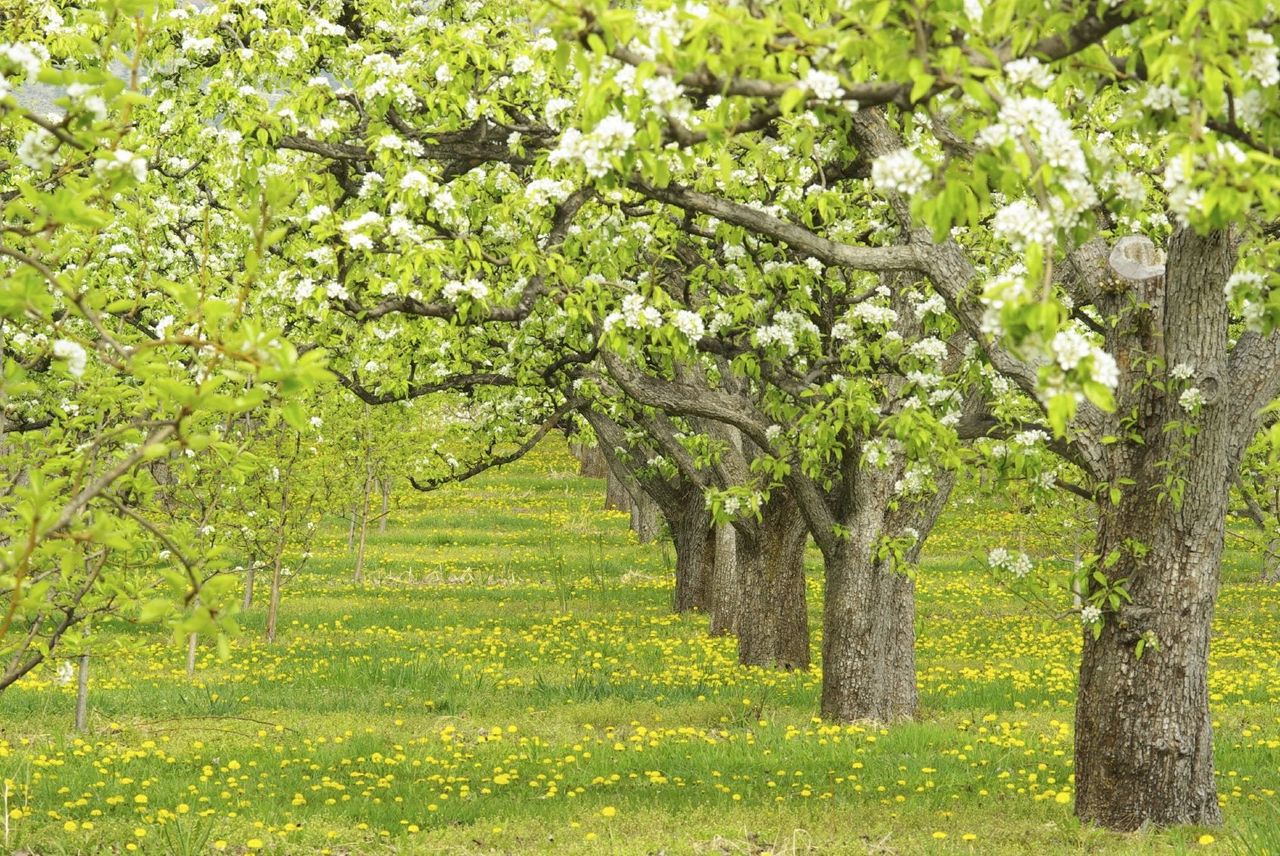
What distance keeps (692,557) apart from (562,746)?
10301mm

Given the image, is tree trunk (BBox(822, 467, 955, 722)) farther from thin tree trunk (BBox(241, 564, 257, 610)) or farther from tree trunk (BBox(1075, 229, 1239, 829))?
thin tree trunk (BBox(241, 564, 257, 610))

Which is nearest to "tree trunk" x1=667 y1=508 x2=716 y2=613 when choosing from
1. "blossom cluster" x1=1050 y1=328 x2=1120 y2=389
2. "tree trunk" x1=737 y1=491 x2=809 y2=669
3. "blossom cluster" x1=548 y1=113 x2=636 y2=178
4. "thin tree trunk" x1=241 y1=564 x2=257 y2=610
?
"tree trunk" x1=737 y1=491 x2=809 y2=669

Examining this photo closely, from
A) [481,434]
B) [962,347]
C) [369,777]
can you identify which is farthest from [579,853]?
[481,434]

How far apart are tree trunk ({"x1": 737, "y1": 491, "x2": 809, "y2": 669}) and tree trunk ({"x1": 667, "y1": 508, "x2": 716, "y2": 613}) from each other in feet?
15.0

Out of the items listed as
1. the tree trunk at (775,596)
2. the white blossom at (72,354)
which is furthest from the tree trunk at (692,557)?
the white blossom at (72,354)

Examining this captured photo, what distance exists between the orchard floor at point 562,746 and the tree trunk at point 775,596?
2.25 feet

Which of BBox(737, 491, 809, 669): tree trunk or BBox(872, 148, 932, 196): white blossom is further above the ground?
BBox(872, 148, 932, 196): white blossom

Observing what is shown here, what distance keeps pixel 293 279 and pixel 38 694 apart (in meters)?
6.16

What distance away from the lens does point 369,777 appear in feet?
31.3

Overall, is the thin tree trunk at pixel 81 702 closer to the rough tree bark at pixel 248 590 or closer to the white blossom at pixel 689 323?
the white blossom at pixel 689 323

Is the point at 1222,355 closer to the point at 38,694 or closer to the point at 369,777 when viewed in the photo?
the point at 369,777

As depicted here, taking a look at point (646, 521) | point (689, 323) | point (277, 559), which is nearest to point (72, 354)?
point (689, 323)

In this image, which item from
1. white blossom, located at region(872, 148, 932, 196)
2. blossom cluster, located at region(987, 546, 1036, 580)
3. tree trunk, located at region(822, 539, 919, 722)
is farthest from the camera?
tree trunk, located at region(822, 539, 919, 722)

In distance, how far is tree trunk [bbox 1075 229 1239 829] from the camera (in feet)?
23.8
